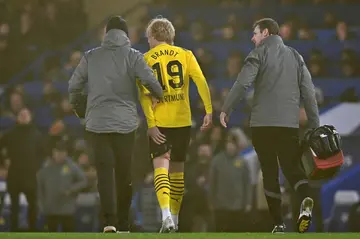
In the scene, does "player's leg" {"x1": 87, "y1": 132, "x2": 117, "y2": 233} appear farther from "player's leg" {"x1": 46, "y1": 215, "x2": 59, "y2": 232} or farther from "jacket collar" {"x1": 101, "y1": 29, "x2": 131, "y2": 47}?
"player's leg" {"x1": 46, "y1": 215, "x2": 59, "y2": 232}

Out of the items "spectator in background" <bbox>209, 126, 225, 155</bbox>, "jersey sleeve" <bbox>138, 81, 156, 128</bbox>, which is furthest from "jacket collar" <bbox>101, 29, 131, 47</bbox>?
"spectator in background" <bbox>209, 126, 225, 155</bbox>

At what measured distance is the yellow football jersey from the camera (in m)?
11.0

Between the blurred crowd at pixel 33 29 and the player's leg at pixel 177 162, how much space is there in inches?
417

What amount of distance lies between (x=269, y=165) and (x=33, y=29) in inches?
464

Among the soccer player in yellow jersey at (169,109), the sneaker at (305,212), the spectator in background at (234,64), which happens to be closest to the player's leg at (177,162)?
the soccer player in yellow jersey at (169,109)

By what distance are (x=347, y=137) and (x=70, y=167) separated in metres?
4.34

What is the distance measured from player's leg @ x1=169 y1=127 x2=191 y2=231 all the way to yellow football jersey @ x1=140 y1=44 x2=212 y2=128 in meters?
0.09

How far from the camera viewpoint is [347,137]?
18.5 metres

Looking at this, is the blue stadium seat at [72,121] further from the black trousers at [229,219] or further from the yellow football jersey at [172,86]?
the yellow football jersey at [172,86]

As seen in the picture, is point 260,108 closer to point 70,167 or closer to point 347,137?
point 70,167

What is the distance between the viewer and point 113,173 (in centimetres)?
1086

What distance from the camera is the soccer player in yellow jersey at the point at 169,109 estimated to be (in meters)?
10.9

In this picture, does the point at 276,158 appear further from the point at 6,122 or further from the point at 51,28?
the point at 51,28

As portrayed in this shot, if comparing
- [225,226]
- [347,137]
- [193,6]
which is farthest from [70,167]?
[193,6]
